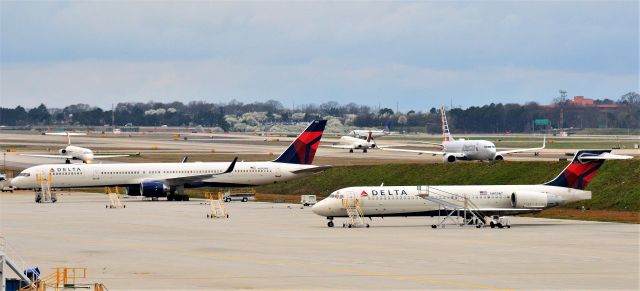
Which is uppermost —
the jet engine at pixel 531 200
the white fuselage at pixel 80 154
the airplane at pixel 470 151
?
the airplane at pixel 470 151

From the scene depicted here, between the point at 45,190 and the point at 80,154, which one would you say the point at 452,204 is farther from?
the point at 80,154

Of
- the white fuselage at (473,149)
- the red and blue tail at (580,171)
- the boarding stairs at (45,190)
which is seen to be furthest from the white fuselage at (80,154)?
the red and blue tail at (580,171)

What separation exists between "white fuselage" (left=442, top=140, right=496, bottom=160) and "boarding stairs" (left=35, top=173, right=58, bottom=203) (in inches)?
1644

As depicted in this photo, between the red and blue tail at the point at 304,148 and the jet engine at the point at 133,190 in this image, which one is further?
the jet engine at the point at 133,190

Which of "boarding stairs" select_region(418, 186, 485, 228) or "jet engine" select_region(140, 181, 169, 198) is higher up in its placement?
"boarding stairs" select_region(418, 186, 485, 228)

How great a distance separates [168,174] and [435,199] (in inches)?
→ 1551

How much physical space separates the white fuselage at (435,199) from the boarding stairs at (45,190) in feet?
131

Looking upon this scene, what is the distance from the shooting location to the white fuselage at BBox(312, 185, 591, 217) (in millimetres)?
74938

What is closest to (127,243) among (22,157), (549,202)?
(549,202)

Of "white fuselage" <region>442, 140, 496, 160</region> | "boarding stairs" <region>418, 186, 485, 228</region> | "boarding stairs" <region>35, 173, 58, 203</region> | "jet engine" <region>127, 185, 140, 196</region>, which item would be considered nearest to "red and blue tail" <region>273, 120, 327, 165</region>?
"jet engine" <region>127, 185, 140, 196</region>

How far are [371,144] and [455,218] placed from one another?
104 m

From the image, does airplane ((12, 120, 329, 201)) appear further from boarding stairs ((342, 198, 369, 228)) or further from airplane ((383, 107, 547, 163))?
boarding stairs ((342, 198, 369, 228))

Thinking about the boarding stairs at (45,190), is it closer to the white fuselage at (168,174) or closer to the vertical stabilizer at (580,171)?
the white fuselage at (168,174)

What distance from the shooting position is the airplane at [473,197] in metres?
74.9
